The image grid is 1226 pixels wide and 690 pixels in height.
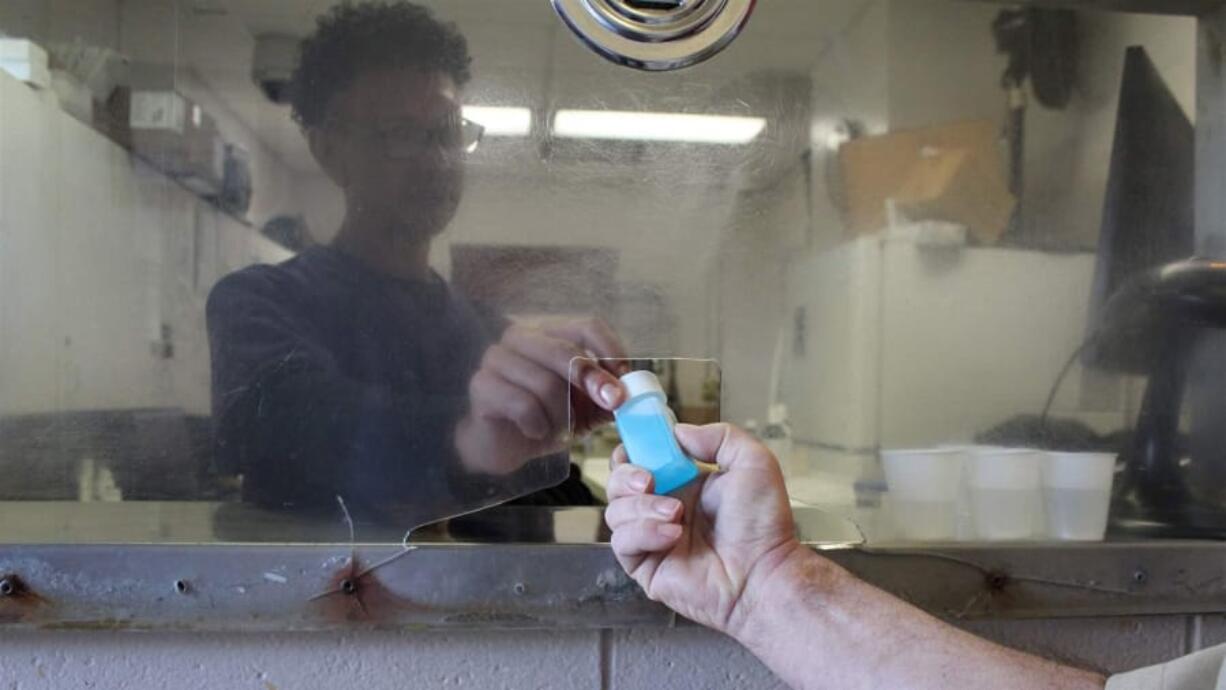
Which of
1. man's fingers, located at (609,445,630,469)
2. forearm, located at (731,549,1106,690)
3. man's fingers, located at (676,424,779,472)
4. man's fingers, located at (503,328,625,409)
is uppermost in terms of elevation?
man's fingers, located at (503,328,625,409)

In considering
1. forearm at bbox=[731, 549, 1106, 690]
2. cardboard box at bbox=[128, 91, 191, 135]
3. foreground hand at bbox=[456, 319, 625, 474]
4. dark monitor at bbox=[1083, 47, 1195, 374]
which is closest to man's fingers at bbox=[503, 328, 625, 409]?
foreground hand at bbox=[456, 319, 625, 474]

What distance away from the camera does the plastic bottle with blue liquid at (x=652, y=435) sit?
0.58 m

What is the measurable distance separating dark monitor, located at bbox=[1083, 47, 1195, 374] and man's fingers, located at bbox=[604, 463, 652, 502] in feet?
1.39

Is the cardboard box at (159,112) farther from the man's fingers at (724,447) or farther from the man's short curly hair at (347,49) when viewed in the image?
the man's fingers at (724,447)

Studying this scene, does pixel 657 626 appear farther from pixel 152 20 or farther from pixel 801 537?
pixel 152 20

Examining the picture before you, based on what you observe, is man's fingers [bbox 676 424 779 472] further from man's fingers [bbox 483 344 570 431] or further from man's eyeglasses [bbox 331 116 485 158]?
man's eyeglasses [bbox 331 116 485 158]

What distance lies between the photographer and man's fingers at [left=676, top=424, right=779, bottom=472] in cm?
59

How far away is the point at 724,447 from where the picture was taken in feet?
1.98

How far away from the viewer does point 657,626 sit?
0.63 m

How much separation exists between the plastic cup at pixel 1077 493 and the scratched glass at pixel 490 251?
0.06 ft

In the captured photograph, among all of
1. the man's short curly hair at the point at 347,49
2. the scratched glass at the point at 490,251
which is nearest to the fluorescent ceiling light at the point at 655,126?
the scratched glass at the point at 490,251

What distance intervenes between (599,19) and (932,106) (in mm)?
288

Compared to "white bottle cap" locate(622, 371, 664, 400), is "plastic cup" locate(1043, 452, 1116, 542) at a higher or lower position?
lower

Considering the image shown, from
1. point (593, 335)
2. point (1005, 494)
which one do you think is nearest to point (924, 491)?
point (1005, 494)
